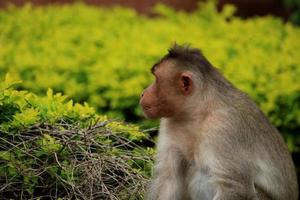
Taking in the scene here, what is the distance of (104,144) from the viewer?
5734 mm

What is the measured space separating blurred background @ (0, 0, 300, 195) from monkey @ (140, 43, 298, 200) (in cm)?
167

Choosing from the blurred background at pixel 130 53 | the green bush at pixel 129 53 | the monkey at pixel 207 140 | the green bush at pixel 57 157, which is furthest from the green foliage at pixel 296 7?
the green bush at pixel 57 157

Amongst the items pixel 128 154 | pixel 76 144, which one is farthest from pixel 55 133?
pixel 128 154

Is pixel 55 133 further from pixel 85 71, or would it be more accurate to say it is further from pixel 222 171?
pixel 85 71

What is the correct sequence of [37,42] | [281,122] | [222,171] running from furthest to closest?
[37,42] → [281,122] → [222,171]

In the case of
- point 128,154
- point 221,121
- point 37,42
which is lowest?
point 37,42

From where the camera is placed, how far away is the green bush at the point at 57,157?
5.43m

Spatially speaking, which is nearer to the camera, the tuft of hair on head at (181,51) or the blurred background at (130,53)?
the tuft of hair on head at (181,51)

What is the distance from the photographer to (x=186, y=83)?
18.5ft

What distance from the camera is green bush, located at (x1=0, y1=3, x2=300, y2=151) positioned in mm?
8811

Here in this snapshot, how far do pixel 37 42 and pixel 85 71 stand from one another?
5.75 ft

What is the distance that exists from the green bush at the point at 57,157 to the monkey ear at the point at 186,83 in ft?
1.61

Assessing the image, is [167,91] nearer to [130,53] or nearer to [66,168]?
[66,168]

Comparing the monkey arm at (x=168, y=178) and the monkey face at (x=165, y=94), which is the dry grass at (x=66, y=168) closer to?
the monkey arm at (x=168, y=178)
